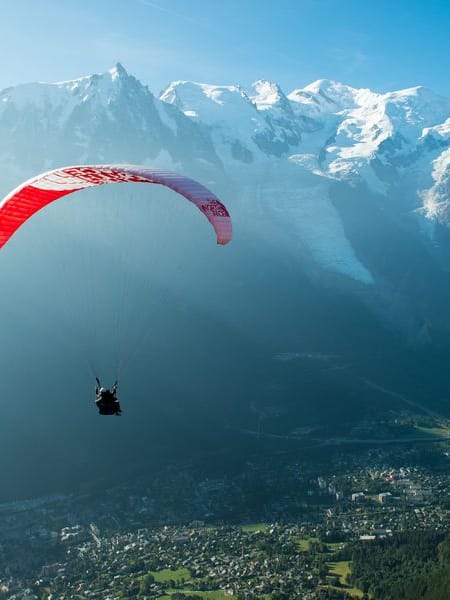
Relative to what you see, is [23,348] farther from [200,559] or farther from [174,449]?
[200,559]

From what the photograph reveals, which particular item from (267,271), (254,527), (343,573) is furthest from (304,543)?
(267,271)

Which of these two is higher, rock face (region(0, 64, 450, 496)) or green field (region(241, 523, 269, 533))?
rock face (region(0, 64, 450, 496))

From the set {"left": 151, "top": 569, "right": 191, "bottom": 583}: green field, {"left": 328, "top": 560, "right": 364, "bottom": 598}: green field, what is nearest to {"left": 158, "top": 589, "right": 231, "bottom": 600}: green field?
{"left": 151, "top": 569, "right": 191, "bottom": 583}: green field

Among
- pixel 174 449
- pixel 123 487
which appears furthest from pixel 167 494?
pixel 174 449

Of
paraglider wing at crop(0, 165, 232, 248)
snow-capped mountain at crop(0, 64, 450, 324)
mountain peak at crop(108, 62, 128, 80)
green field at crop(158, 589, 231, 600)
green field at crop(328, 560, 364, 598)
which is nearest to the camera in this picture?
paraglider wing at crop(0, 165, 232, 248)

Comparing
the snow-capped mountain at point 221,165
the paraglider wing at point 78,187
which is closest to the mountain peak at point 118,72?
the snow-capped mountain at point 221,165

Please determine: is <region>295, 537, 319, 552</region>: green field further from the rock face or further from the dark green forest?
the rock face
